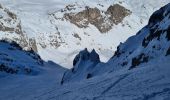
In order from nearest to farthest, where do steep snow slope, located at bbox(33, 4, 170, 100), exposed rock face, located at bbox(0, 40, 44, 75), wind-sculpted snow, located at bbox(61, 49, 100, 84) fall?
steep snow slope, located at bbox(33, 4, 170, 100)
wind-sculpted snow, located at bbox(61, 49, 100, 84)
exposed rock face, located at bbox(0, 40, 44, 75)

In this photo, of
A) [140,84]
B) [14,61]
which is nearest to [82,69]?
[140,84]

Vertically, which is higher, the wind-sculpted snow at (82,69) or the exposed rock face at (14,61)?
the exposed rock face at (14,61)

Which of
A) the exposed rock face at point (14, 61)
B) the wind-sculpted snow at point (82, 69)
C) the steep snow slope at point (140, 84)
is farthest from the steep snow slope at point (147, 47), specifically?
the exposed rock face at point (14, 61)

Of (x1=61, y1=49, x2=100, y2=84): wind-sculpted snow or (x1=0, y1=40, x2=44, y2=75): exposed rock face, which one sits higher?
(x1=0, y1=40, x2=44, y2=75): exposed rock face

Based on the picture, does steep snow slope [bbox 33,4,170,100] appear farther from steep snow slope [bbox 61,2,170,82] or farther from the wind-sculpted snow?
the wind-sculpted snow

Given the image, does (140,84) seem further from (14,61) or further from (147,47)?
(14,61)

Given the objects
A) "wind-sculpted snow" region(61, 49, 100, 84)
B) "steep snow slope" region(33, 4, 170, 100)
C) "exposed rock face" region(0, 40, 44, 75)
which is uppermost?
"exposed rock face" region(0, 40, 44, 75)

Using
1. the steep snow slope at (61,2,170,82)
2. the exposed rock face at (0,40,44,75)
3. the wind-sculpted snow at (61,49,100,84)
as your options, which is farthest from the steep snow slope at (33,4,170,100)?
the exposed rock face at (0,40,44,75)

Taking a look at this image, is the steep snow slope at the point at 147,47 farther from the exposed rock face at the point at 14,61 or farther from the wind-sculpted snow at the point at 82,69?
the exposed rock face at the point at 14,61

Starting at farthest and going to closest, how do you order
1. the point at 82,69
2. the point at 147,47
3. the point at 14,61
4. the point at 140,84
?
1. the point at 14,61
2. the point at 82,69
3. the point at 147,47
4. the point at 140,84

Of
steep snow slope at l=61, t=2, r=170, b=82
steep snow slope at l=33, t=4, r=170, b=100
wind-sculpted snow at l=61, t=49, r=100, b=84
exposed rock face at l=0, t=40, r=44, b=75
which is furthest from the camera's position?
exposed rock face at l=0, t=40, r=44, b=75

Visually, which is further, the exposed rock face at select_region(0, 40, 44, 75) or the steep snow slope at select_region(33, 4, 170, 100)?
the exposed rock face at select_region(0, 40, 44, 75)

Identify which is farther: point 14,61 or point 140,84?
point 14,61

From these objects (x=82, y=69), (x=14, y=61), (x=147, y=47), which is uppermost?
(x=14, y=61)
